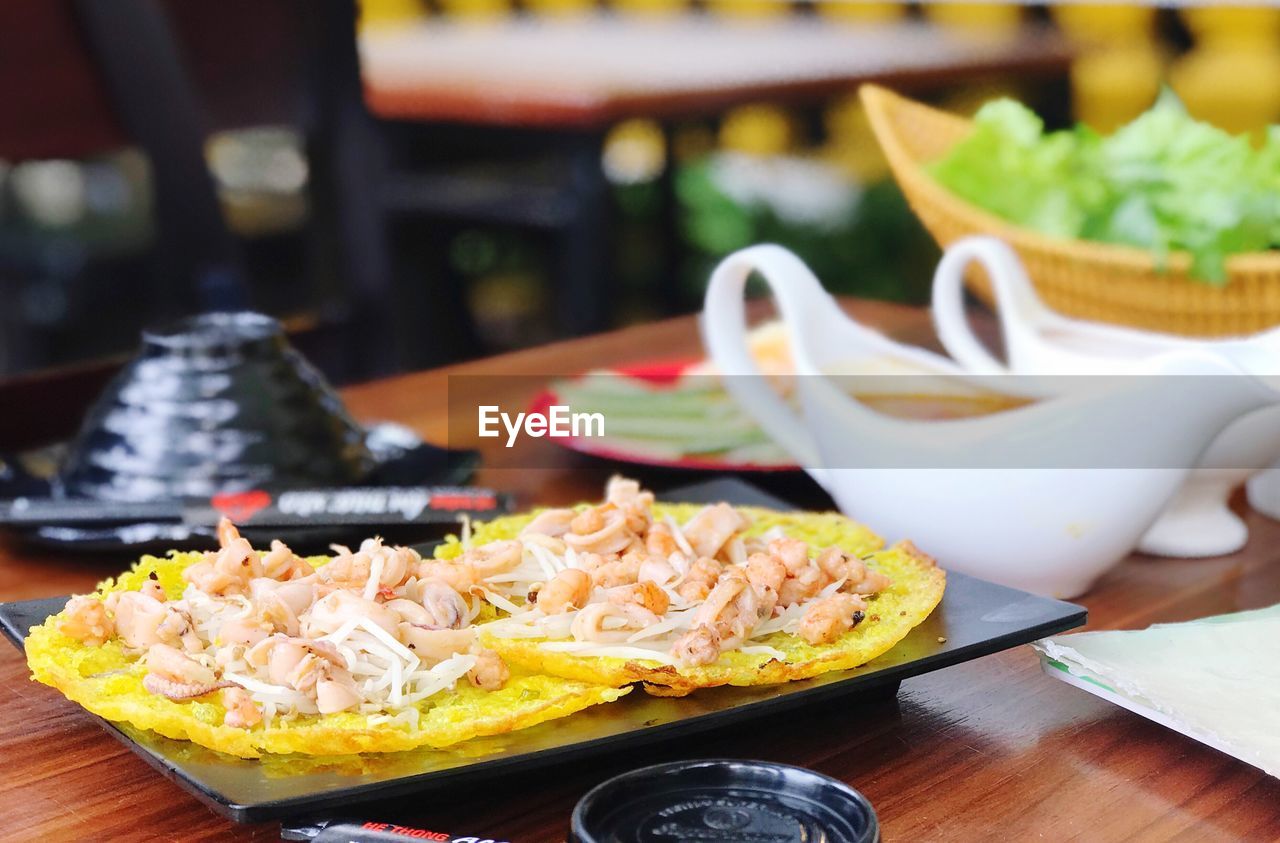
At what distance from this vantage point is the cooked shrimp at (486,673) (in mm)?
814

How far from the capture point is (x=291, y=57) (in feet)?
8.61

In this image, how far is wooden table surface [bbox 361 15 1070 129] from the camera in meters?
3.98

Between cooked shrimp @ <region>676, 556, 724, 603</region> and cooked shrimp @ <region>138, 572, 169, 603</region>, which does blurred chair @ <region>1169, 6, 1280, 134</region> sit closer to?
cooked shrimp @ <region>676, 556, 724, 603</region>

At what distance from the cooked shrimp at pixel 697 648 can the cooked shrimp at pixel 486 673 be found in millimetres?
102

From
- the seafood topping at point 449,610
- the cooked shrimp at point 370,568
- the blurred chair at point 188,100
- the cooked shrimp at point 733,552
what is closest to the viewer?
the seafood topping at point 449,610

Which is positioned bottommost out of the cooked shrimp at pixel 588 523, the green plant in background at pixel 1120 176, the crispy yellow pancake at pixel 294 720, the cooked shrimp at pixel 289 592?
the crispy yellow pancake at pixel 294 720

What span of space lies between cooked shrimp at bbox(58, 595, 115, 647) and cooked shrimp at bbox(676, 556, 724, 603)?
0.35 metres

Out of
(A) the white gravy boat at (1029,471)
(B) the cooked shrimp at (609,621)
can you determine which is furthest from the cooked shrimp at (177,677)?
(A) the white gravy boat at (1029,471)

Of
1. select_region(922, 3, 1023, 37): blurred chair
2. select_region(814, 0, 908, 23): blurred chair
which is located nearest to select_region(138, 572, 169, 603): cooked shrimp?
select_region(922, 3, 1023, 37): blurred chair

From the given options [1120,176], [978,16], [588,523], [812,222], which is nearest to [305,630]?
[588,523]

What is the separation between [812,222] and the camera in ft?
15.9

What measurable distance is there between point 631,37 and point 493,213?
1676 millimetres

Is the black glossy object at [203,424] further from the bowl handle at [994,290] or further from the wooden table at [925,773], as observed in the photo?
the bowl handle at [994,290]

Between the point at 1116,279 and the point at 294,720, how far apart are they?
3.42 ft
